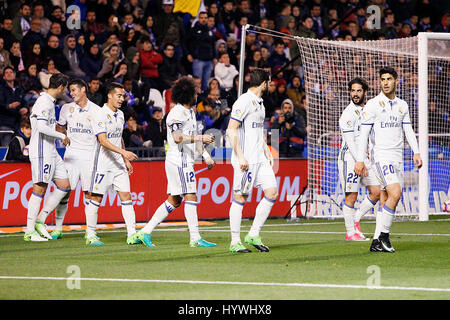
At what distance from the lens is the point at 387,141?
1138 centimetres

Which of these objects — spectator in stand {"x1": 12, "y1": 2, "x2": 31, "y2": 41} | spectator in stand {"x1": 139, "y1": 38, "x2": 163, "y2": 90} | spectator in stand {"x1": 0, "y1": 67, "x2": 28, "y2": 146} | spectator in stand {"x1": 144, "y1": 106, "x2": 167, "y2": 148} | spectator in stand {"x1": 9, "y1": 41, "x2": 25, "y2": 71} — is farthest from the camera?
spectator in stand {"x1": 139, "y1": 38, "x2": 163, "y2": 90}

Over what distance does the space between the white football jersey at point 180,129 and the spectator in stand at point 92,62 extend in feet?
25.2

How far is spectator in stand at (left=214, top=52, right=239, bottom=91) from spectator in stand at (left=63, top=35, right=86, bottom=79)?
141 inches

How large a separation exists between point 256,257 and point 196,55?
11294mm

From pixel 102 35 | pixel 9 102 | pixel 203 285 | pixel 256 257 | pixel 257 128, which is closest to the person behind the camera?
pixel 203 285

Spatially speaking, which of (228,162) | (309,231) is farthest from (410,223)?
(228,162)

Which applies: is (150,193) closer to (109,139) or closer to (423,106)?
(109,139)

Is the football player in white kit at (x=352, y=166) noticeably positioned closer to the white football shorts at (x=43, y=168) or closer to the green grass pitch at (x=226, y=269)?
the green grass pitch at (x=226, y=269)

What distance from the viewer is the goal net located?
17797mm

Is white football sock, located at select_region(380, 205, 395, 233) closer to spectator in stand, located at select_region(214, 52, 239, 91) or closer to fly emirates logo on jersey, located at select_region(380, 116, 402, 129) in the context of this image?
fly emirates logo on jersey, located at select_region(380, 116, 402, 129)

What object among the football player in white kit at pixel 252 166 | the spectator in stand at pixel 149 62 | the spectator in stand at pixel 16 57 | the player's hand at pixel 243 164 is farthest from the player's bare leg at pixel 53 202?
the spectator in stand at pixel 149 62

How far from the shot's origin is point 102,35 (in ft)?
65.9

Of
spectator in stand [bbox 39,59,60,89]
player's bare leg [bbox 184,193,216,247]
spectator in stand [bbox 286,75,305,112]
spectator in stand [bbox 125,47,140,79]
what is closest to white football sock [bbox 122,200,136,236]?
player's bare leg [bbox 184,193,216,247]

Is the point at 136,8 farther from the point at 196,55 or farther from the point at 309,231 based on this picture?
the point at 309,231
